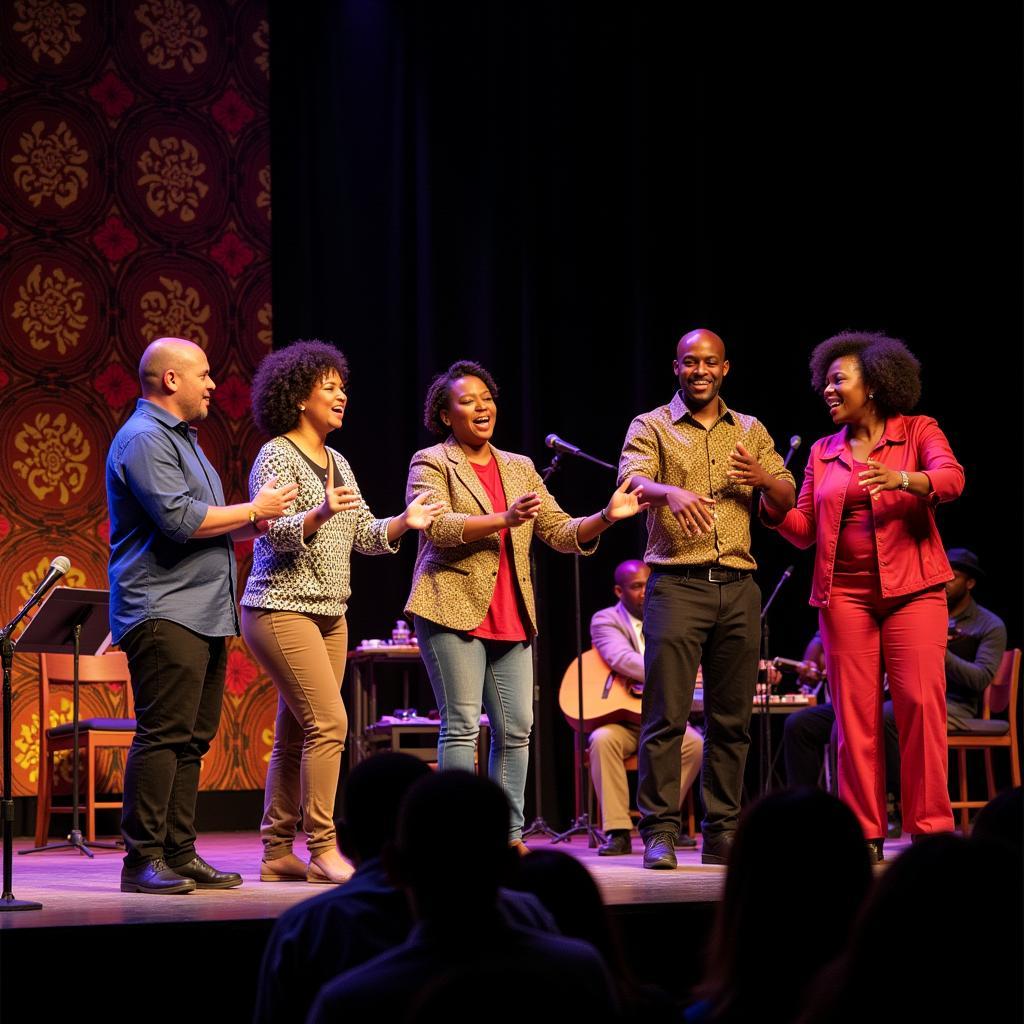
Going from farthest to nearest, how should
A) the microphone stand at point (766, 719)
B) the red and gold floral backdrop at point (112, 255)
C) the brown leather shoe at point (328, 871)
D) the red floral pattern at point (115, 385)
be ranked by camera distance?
1. the red floral pattern at point (115, 385)
2. the red and gold floral backdrop at point (112, 255)
3. the microphone stand at point (766, 719)
4. the brown leather shoe at point (328, 871)

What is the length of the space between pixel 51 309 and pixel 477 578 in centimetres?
415

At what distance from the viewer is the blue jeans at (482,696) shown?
4230 mm

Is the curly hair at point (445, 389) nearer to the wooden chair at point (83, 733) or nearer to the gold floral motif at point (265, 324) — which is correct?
the wooden chair at point (83, 733)

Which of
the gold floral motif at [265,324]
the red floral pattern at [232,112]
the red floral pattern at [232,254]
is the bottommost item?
the gold floral motif at [265,324]

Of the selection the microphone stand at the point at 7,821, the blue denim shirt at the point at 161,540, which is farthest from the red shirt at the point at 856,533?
the microphone stand at the point at 7,821

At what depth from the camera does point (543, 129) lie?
783cm

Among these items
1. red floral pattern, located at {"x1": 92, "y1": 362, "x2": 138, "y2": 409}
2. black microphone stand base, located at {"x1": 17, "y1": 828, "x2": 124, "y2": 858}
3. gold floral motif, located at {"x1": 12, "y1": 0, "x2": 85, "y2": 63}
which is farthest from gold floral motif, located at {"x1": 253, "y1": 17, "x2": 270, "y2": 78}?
black microphone stand base, located at {"x1": 17, "y1": 828, "x2": 124, "y2": 858}

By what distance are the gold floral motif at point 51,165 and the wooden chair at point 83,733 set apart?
8.21 feet

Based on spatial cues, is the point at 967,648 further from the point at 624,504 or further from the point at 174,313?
the point at 174,313

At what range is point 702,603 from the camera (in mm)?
4520

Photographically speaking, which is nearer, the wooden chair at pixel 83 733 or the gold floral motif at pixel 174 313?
the wooden chair at pixel 83 733

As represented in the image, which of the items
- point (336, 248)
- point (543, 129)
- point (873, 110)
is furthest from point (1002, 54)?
point (336, 248)

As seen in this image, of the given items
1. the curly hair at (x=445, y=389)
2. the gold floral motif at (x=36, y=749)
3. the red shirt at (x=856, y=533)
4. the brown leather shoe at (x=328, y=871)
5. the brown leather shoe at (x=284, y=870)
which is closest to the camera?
the brown leather shoe at (x=328, y=871)

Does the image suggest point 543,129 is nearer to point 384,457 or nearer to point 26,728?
point 384,457
